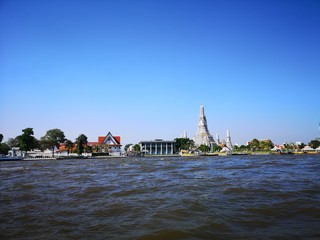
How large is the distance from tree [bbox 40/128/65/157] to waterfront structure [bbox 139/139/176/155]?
31.1 metres

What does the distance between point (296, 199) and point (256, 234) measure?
13.3 feet

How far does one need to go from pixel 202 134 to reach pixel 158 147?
29.3 m

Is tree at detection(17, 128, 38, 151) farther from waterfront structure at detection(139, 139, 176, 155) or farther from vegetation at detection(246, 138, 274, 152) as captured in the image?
vegetation at detection(246, 138, 274, 152)

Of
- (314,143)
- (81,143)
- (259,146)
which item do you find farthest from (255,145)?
(81,143)

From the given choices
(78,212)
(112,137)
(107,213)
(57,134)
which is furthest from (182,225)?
(57,134)

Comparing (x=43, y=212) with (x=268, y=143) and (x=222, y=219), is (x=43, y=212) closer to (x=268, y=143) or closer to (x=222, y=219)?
(x=222, y=219)

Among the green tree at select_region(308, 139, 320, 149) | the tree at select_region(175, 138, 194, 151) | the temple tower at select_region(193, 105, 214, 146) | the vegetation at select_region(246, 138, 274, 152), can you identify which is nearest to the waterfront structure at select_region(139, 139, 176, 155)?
the tree at select_region(175, 138, 194, 151)

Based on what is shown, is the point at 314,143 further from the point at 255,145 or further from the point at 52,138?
the point at 52,138

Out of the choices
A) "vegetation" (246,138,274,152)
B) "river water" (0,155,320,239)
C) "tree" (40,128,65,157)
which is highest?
"tree" (40,128,65,157)

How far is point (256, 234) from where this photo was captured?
15.3 ft

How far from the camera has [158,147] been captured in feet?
345

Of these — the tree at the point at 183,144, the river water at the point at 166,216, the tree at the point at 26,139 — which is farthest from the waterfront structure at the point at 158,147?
the river water at the point at 166,216

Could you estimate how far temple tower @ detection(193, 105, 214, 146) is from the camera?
122500 millimetres

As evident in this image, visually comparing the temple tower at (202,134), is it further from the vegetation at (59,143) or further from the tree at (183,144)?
the tree at (183,144)
